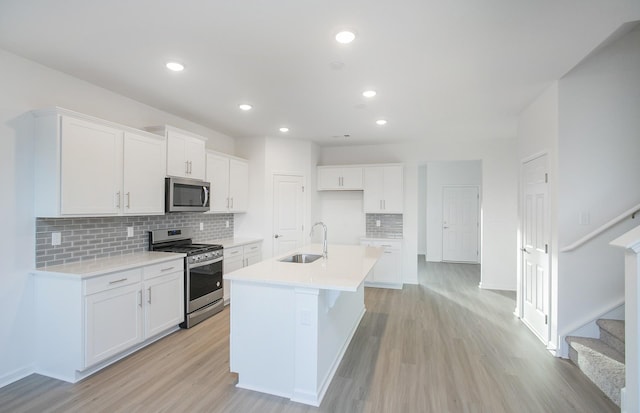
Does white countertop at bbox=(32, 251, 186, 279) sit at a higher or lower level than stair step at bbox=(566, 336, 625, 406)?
higher

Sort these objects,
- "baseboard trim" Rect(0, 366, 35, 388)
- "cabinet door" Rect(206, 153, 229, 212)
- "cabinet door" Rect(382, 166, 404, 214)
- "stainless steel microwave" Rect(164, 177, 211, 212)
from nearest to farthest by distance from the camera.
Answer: "baseboard trim" Rect(0, 366, 35, 388)
"stainless steel microwave" Rect(164, 177, 211, 212)
"cabinet door" Rect(206, 153, 229, 212)
"cabinet door" Rect(382, 166, 404, 214)

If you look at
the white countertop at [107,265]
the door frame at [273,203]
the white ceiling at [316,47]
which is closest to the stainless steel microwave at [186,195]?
the white countertop at [107,265]

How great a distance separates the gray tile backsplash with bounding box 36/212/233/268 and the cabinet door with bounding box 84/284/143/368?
60 centimetres

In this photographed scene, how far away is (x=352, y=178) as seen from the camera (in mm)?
5766

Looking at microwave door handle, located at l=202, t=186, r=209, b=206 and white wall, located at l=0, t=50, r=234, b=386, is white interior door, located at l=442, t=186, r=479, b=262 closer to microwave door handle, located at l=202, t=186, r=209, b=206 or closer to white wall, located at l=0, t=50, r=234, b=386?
microwave door handle, located at l=202, t=186, r=209, b=206

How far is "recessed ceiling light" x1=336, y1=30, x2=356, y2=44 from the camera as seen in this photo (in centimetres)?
212

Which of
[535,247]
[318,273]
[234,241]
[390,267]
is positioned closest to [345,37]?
[318,273]

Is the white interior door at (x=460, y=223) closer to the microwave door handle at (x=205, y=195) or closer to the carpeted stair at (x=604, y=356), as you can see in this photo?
the carpeted stair at (x=604, y=356)

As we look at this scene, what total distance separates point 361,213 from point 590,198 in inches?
141

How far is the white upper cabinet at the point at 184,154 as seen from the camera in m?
3.63

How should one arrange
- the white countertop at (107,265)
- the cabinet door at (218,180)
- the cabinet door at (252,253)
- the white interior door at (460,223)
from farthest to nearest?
the white interior door at (460,223), the cabinet door at (252,253), the cabinet door at (218,180), the white countertop at (107,265)

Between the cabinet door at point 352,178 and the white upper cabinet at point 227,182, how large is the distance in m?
→ 1.76

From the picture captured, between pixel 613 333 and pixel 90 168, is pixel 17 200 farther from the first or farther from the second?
pixel 613 333

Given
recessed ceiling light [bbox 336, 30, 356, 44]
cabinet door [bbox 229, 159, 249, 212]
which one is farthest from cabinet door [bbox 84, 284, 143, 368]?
recessed ceiling light [bbox 336, 30, 356, 44]
